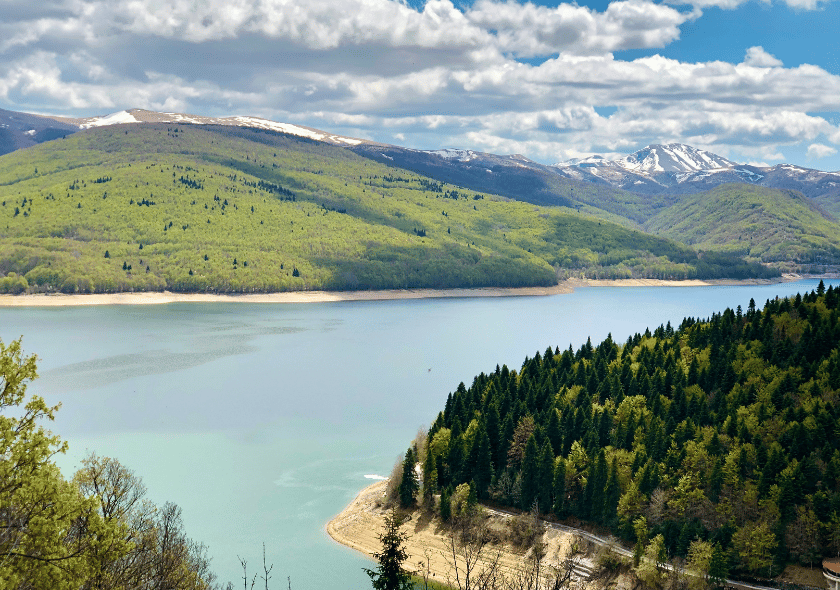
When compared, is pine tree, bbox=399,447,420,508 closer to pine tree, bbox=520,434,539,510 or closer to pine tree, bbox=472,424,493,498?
pine tree, bbox=472,424,493,498

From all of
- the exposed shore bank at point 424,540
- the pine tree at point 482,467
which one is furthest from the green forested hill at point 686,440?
the exposed shore bank at point 424,540

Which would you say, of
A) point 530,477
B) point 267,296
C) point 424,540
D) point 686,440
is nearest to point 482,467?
point 530,477

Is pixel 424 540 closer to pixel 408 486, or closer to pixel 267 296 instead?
pixel 408 486

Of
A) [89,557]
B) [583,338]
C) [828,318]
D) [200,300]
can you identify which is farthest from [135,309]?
[89,557]

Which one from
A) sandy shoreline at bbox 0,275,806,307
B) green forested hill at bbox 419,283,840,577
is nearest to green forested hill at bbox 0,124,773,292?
sandy shoreline at bbox 0,275,806,307

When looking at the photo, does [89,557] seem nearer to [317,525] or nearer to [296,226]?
[317,525]

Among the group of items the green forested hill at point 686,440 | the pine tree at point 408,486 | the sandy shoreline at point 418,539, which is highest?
the green forested hill at point 686,440

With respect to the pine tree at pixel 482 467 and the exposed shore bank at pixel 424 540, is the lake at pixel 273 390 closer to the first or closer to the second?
the exposed shore bank at pixel 424 540
